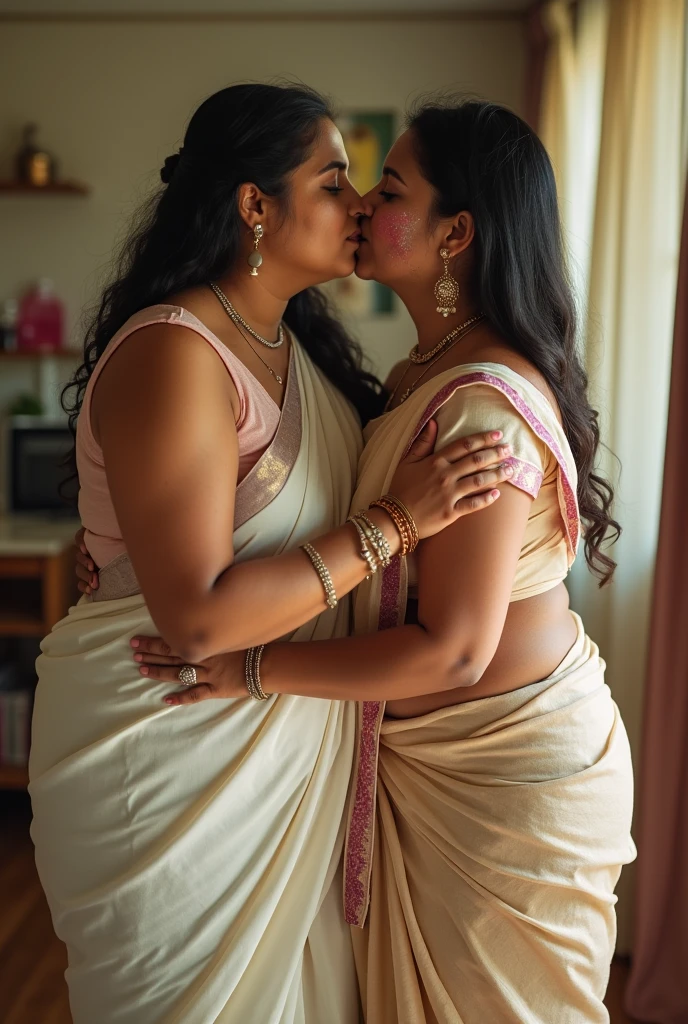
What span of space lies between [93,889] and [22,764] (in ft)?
7.03

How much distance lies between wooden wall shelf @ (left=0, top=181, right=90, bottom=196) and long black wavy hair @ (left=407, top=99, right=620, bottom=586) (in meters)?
2.43

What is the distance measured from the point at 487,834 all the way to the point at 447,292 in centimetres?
81

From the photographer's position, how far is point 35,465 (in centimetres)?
364

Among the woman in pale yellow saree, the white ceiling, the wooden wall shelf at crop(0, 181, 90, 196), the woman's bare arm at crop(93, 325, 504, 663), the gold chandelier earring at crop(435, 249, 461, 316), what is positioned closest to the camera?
the woman's bare arm at crop(93, 325, 504, 663)

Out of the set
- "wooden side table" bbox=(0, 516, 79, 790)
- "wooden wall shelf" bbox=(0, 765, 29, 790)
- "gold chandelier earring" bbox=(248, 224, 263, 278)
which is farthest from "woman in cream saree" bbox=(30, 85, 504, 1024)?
"wooden wall shelf" bbox=(0, 765, 29, 790)

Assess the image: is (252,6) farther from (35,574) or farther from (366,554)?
(366,554)

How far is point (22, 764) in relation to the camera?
3379mm

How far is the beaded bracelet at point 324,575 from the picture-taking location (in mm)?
1270

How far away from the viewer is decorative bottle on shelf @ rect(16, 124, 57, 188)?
3609 mm

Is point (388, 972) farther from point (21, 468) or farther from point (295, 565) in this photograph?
point (21, 468)

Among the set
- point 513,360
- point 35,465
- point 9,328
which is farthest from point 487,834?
point 9,328

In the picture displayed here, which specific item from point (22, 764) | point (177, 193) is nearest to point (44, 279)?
point (22, 764)

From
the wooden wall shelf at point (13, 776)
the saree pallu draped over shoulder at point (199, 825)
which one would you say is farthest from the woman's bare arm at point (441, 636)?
the wooden wall shelf at point (13, 776)

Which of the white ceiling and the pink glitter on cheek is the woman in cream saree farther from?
the white ceiling
